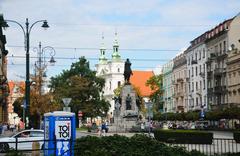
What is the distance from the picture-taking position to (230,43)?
88.2 meters

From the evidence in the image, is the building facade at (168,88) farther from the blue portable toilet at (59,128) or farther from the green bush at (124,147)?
the blue portable toilet at (59,128)

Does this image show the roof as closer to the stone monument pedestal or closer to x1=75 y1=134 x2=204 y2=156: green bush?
the stone monument pedestal

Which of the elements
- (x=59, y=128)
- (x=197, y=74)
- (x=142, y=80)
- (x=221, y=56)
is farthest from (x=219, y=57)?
(x=142, y=80)

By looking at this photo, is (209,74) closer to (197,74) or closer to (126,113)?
(197,74)

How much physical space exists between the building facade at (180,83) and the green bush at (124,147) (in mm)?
97984

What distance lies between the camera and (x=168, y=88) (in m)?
136

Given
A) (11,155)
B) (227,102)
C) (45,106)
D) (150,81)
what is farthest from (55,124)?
(150,81)

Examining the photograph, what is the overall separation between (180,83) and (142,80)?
6923 centimetres

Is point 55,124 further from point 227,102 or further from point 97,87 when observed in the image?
point 97,87

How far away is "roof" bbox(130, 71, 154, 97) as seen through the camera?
184625 mm

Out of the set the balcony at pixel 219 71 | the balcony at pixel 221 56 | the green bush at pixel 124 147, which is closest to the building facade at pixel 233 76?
the balcony at pixel 221 56

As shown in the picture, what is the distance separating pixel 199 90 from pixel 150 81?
4046cm

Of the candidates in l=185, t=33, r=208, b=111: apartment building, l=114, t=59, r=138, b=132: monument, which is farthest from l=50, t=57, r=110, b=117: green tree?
l=114, t=59, r=138, b=132: monument

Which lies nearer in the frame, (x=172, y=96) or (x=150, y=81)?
(x=172, y=96)
